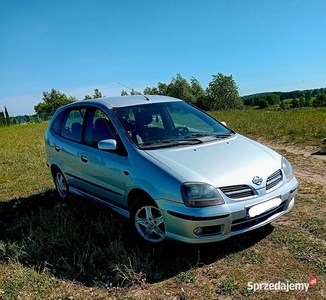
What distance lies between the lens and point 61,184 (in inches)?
214

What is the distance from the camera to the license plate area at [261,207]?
302cm

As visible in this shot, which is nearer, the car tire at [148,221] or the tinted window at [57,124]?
the car tire at [148,221]

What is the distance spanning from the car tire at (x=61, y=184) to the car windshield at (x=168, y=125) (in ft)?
5.95

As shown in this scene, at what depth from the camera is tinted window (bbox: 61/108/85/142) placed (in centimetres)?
469

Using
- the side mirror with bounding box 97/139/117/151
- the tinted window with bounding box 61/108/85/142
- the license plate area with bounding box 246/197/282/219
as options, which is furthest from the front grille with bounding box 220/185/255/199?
the tinted window with bounding box 61/108/85/142

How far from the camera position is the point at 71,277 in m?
3.08

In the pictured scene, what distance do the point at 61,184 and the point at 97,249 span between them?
226cm

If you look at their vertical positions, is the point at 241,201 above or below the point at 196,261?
above

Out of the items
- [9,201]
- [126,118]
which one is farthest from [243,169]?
[9,201]

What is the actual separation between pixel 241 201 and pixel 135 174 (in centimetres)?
115

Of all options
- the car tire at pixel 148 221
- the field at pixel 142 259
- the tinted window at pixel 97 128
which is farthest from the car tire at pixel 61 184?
the car tire at pixel 148 221

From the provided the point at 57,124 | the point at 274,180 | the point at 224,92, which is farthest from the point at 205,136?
the point at 224,92

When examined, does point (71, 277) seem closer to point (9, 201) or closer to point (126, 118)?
point (126, 118)

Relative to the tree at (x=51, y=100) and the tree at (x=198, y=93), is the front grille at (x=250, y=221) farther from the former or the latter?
the tree at (x=51, y=100)
